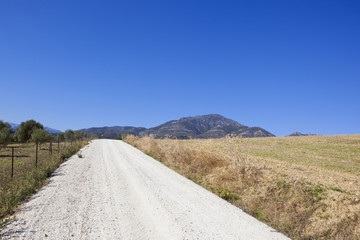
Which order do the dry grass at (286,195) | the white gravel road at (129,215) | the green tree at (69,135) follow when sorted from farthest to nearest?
the green tree at (69,135)
the dry grass at (286,195)
the white gravel road at (129,215)

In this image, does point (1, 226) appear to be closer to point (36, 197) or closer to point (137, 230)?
point (36, 197)

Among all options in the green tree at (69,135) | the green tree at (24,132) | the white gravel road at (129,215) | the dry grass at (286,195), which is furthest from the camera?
the green tree at (69,135)

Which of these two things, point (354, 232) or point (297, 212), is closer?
point (354, 232)

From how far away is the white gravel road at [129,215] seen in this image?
18.1ft

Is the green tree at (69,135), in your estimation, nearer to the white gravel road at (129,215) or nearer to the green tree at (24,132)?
the green tree at (24,132)

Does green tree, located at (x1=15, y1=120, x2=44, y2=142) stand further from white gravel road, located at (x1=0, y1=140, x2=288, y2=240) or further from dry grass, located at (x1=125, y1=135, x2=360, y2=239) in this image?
dry grass, located at (x1=125, y1=135, x2=360, y2=239)

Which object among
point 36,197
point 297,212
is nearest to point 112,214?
point 36,197

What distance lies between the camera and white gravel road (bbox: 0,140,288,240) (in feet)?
18.1

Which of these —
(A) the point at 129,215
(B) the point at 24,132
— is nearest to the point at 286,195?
(A) the point at 129,215

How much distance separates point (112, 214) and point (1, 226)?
2.78 metres

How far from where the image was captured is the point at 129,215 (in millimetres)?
6727

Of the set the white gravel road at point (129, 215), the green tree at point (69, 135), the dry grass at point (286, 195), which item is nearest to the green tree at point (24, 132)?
the green tree at point (69, 135)

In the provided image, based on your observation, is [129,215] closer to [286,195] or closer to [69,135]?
[286,195]

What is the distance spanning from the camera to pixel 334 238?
19.5 feet
